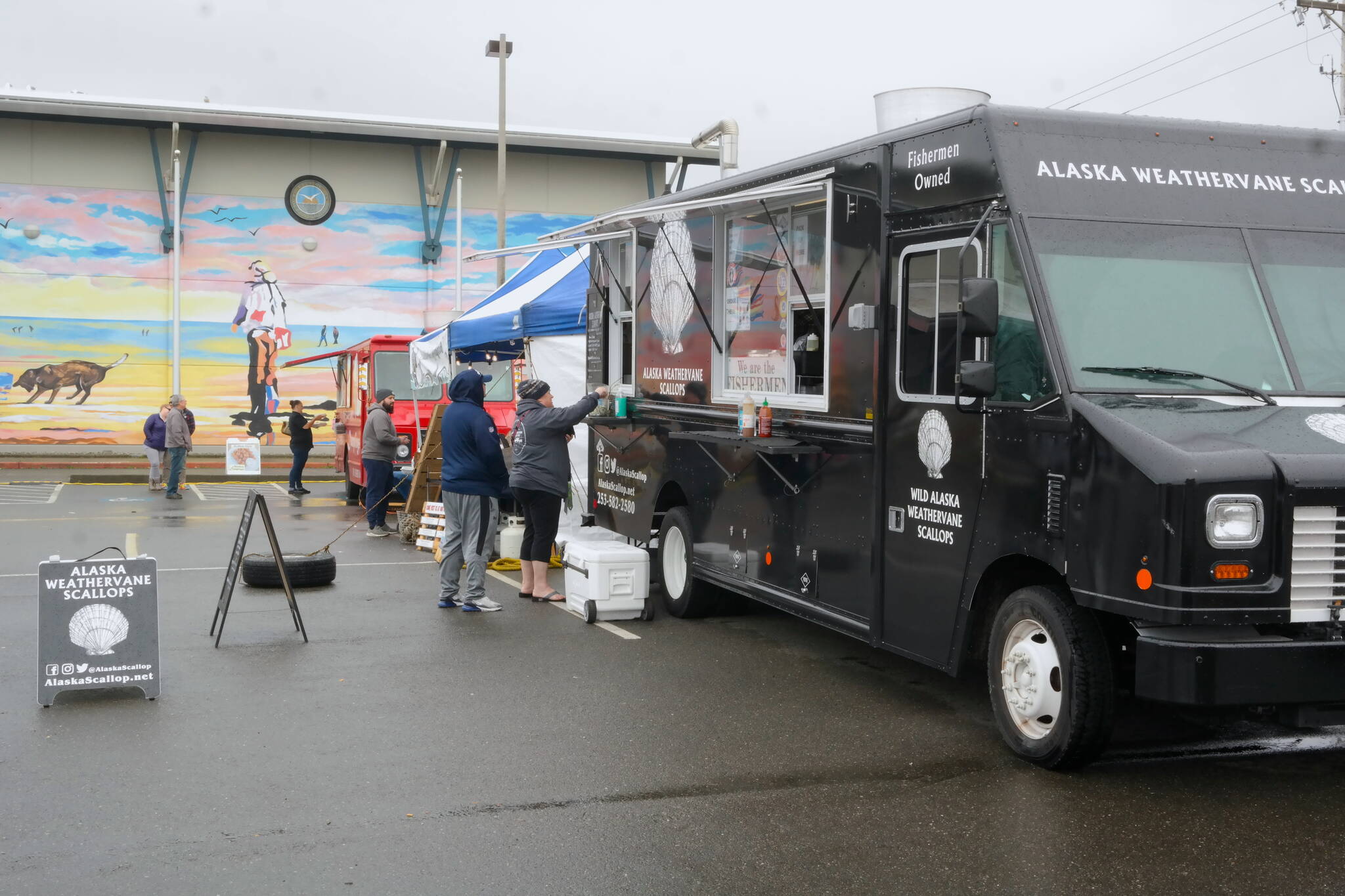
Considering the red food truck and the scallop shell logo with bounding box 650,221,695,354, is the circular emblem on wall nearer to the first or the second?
the red food truck

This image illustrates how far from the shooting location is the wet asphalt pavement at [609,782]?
4.88m

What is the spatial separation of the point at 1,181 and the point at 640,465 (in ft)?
88.9

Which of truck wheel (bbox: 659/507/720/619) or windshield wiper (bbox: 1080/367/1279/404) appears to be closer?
windshield wiper (bbox: 1080/367/1279/404)

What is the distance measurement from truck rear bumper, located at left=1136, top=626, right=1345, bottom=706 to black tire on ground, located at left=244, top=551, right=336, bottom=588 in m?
8.23

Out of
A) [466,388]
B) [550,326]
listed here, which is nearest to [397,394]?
[550,326]

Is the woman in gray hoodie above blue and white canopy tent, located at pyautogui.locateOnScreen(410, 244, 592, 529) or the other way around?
the other way around

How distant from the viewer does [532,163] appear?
35844 millimetres

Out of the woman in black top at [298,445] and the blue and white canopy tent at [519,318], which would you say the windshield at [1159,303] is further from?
the woman in black top at [298,445]

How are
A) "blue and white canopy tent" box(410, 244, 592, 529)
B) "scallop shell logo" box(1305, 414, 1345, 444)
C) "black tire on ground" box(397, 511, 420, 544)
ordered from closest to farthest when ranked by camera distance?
"scallop shell logo" box(1305, 414, 1345, 444)
"blue and white canopy tent" box(410, 244, 592, 529)
"black tire on ground" box(397, 511, 420, 544)

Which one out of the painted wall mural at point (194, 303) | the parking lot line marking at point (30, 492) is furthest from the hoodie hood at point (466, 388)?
the painted wall mural at point (194, 303)

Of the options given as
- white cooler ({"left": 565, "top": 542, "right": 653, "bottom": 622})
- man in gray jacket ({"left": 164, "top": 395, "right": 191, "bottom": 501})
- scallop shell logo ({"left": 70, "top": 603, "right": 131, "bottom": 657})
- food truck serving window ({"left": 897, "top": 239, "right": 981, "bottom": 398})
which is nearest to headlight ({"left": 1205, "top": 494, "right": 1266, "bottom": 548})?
food truck serving window ({"left": 897, "top": 239, "right": 981, "bottom": 398})

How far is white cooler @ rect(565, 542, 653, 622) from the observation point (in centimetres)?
1003

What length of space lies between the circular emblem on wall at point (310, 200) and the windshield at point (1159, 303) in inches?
1198

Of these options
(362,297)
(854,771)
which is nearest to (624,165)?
(362,297)
